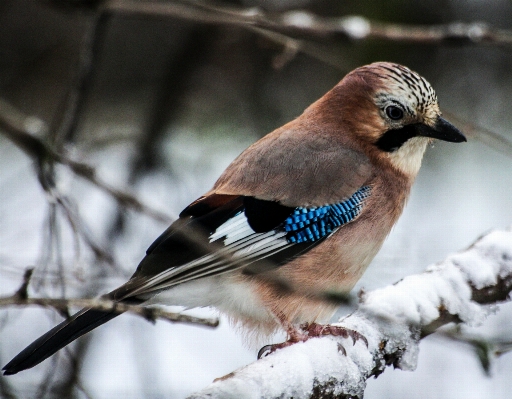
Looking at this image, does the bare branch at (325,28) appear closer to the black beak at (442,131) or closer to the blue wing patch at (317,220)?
the black beak at (442,131)

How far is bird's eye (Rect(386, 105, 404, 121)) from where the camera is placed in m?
3.86

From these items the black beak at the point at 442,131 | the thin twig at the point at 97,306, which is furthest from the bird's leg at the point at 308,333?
the black beak at the point at 442,131

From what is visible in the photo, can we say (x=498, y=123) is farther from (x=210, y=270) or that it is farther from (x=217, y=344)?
(x=210, y=270)

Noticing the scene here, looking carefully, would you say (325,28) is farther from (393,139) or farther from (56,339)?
(56,339)

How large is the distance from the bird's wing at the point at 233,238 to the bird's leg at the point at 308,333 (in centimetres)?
32

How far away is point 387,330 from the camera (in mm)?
3160

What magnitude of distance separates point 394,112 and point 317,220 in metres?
0.81

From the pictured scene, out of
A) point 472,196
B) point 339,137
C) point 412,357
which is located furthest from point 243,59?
point 412,357

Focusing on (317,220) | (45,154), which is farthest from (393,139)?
(45,154)

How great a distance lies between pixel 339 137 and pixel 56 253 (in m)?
1.63

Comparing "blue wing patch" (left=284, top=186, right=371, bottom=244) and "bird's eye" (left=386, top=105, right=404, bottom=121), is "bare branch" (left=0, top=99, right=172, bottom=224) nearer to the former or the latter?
"blue wing patch" (left=284, top=186, right=371, bottom=244)

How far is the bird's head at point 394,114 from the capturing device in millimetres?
3824

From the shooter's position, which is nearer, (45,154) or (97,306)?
(97,306)

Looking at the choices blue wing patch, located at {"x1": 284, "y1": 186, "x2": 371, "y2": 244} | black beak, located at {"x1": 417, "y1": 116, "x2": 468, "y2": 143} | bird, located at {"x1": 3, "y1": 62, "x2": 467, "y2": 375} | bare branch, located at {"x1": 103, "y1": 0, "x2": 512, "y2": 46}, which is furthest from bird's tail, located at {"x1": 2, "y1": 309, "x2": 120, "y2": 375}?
black beak, located at {"x1": 417, "y1": 116, "x2": 468, "y2": 143}
